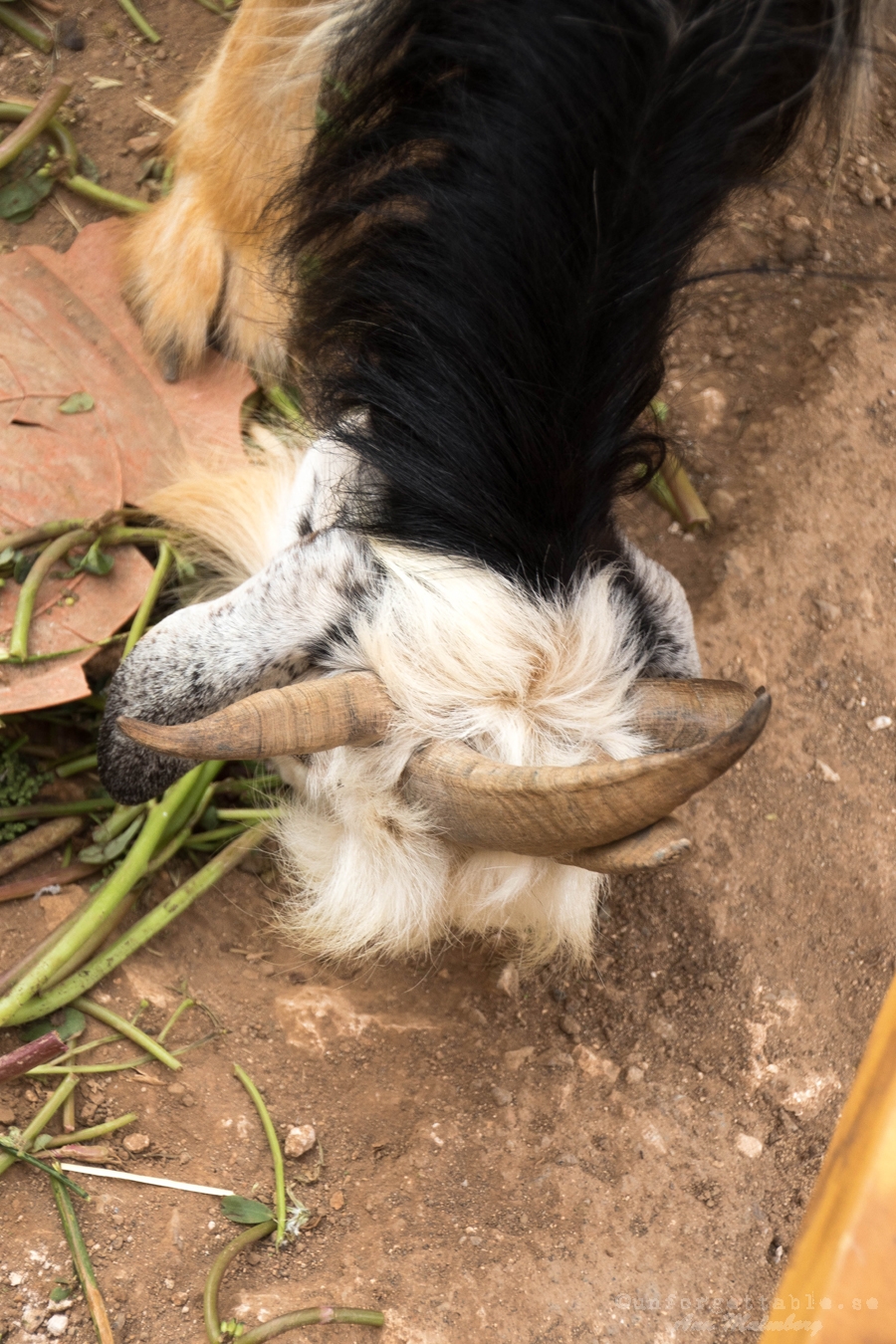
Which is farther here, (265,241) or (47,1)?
(47,1)

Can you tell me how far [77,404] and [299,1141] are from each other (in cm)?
204

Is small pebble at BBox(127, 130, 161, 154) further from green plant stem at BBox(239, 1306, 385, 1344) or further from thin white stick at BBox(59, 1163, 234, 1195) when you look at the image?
green plant stem at BBox(239, 1306, 385, 1344)

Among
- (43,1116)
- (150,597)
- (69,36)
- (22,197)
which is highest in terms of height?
(69,36)

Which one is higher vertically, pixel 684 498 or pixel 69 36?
pixel 69 36

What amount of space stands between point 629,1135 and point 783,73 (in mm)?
2372

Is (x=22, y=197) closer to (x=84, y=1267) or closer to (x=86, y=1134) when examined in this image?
(x=86, y=1134)

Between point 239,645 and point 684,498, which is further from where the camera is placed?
point 684,498

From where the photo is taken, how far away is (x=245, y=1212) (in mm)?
2383

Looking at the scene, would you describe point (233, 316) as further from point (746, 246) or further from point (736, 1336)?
point (736, 1336)

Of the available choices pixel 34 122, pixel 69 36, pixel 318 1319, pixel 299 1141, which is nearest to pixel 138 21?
pixel 69 36

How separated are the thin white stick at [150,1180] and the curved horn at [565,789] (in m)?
1.01

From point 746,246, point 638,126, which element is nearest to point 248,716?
point 638,126

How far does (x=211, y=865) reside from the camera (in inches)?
114

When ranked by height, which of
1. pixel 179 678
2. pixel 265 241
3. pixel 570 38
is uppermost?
pixel 570 38
